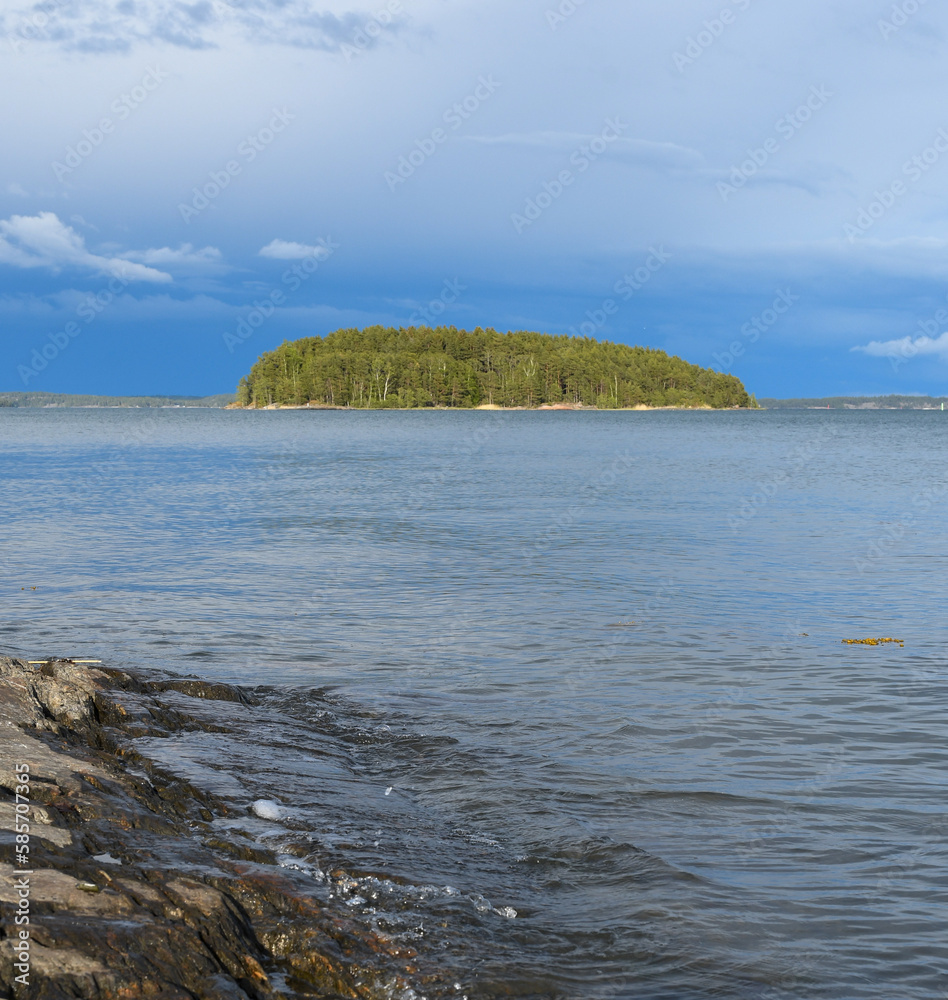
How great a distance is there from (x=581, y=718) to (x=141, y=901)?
6897mm

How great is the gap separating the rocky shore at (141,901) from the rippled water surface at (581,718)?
0.50 metres

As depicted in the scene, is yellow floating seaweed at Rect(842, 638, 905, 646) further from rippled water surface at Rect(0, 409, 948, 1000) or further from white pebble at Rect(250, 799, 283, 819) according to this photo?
white pebble at Rect(250, 799, 283, 819)

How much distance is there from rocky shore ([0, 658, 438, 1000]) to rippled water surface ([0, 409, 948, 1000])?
50 centimetres

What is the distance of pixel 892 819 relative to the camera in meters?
8.09

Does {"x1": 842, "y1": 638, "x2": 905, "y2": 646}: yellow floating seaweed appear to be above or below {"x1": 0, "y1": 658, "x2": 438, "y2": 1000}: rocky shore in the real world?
below

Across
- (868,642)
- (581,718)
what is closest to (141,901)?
(581,718)

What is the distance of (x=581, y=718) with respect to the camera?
1111cm

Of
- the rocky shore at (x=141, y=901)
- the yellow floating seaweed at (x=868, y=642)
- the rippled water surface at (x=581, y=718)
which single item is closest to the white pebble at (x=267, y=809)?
the rippled water surface at (x=581, y=718)

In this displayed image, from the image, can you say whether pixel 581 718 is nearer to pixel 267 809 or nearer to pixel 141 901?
pixel 267 809

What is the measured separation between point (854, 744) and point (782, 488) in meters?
34.5

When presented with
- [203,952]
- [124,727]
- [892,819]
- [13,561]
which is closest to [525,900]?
[203,952]

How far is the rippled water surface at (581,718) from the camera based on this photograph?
624 cm

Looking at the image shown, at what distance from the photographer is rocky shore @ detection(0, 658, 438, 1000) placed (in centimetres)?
438

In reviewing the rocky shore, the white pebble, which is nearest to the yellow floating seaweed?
the white pebble
